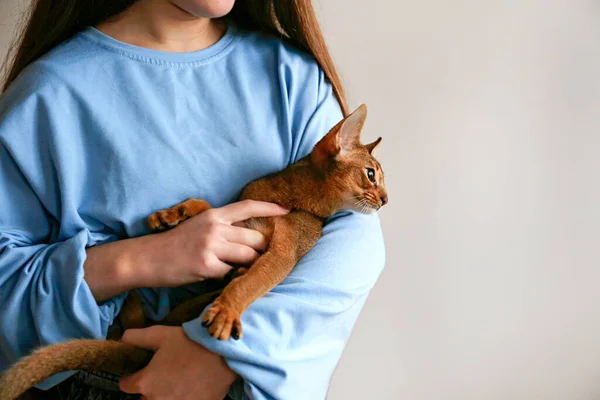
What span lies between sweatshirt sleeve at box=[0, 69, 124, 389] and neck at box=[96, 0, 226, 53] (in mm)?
180

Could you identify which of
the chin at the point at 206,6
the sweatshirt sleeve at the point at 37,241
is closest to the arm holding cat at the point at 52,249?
the sweatshirt sleeve at the point at 37,241

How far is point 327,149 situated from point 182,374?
463 millimetres

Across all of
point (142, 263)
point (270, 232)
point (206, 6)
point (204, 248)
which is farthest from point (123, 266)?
point (206, 6)

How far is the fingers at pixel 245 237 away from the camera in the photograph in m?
1.08

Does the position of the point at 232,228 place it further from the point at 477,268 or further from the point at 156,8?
the point at 477,268

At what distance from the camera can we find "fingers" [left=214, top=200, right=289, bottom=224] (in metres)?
1.10

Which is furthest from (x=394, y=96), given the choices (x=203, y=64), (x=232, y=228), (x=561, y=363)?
(x=561, y=363)

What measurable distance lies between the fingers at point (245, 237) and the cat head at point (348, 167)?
0.16 m

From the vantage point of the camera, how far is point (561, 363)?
5.38 feet

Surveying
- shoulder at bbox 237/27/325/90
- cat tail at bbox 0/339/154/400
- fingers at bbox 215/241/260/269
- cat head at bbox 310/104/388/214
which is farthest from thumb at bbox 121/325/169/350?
shoulder at bbox 237/27/325/90

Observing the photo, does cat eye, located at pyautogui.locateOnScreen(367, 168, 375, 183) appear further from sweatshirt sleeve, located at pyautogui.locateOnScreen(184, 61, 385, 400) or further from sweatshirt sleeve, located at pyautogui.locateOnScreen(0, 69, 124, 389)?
sweatshirt sleeve, located at pyautogui.locateOnScreen(0, 69, 124, 389)

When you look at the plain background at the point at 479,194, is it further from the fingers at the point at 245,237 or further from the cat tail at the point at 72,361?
the cat tail at the point at 72,361

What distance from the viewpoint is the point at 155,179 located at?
3.69 ft

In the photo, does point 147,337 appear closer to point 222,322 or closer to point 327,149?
point 222,322
